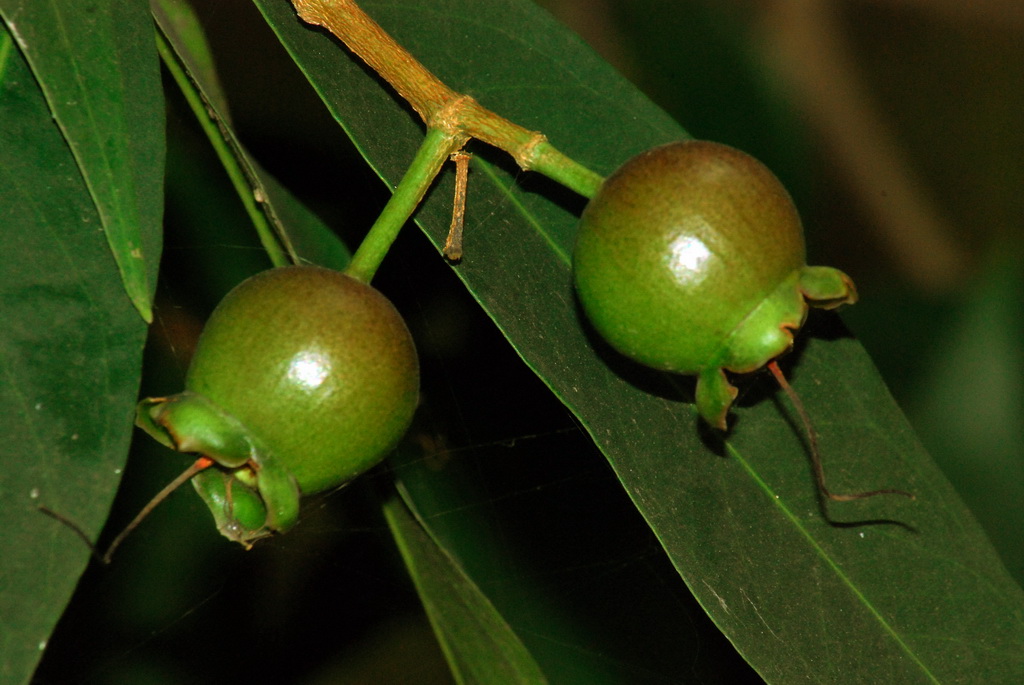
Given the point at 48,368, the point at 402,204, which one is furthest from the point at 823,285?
the point at 48,368

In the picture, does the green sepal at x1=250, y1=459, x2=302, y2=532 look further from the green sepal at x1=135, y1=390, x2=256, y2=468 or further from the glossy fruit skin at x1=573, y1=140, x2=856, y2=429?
the glossy fruit skin at x1=573, y1=140, x2=856, y2=429

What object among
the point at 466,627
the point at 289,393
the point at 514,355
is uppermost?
the point at 289,393

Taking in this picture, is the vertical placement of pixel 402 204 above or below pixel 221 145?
above

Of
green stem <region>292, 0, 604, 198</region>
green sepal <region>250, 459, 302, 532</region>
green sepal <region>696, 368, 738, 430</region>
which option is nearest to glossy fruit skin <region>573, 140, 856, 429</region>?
green sepal <region>696, 368, 738, 430</region>

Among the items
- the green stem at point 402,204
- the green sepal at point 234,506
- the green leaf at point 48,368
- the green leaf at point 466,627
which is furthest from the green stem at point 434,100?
the green leaf at point 466,627

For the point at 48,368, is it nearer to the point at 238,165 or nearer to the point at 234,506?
the point at 234,506
